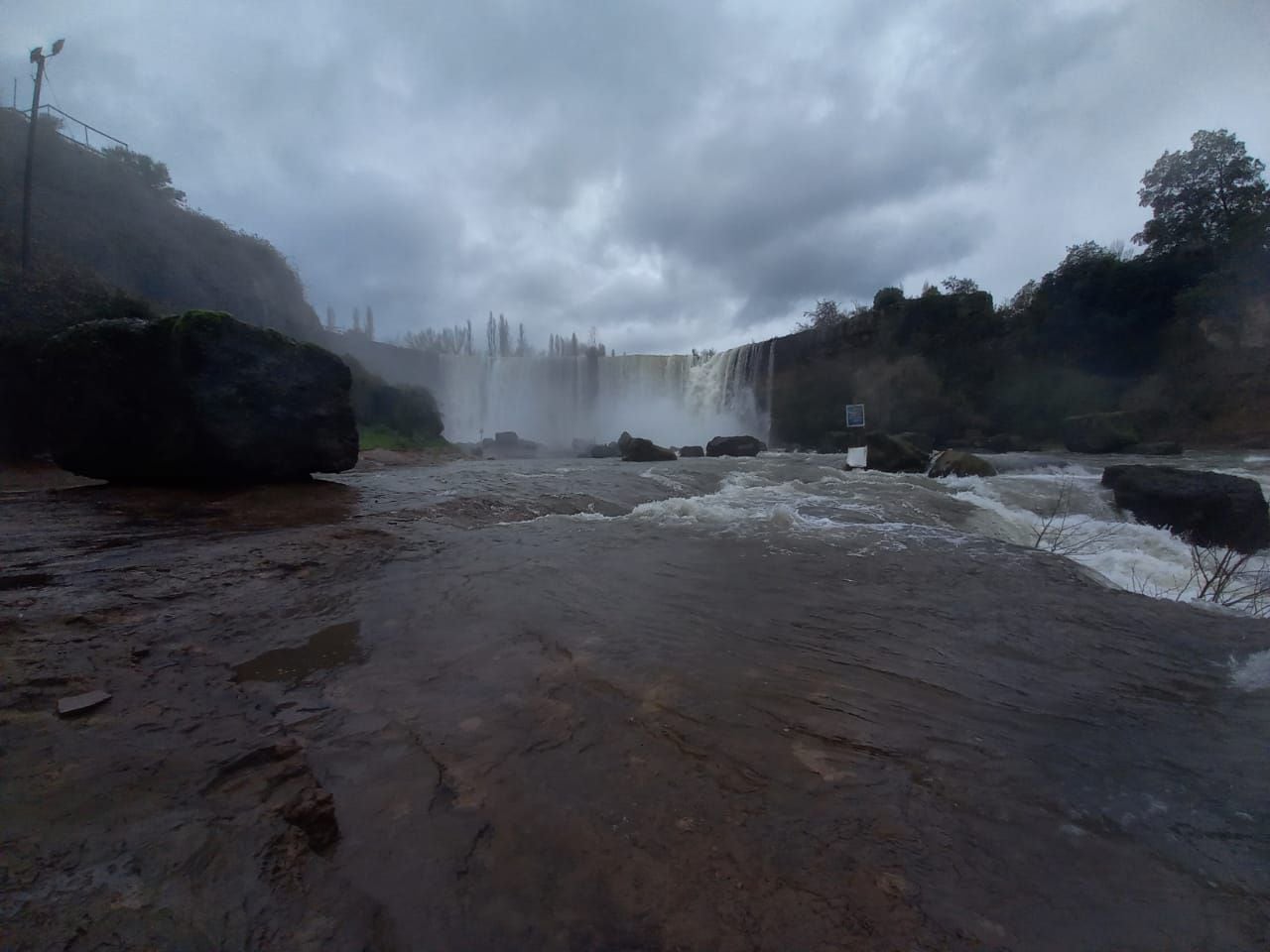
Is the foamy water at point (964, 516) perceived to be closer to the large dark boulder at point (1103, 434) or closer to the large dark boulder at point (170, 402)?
the large dark boulder at point (170, 402)

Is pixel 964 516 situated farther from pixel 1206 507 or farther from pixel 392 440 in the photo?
pixel 392 440

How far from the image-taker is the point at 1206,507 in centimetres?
645

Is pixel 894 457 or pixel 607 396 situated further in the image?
pixel 607 396

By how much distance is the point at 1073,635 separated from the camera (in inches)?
123

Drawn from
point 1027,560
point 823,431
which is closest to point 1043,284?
point 823,431

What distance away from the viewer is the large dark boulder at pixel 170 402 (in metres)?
7.57

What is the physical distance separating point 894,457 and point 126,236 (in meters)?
33.9

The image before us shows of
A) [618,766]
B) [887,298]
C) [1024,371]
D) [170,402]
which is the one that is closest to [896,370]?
[887,298]

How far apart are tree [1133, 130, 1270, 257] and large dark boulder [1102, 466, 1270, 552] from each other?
2746 cm

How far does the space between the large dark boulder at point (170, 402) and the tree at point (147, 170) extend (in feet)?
95.3

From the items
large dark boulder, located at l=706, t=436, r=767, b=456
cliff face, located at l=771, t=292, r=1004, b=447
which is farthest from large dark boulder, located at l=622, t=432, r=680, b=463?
cliff face, located at l=771, t=292, r=1004, b=447

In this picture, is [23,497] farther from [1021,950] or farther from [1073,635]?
[1073,635]

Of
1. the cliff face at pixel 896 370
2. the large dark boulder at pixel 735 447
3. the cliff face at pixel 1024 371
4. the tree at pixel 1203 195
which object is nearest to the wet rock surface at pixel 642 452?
the large dark boulder at pixel 735 447

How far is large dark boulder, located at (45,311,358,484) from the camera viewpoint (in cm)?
757
